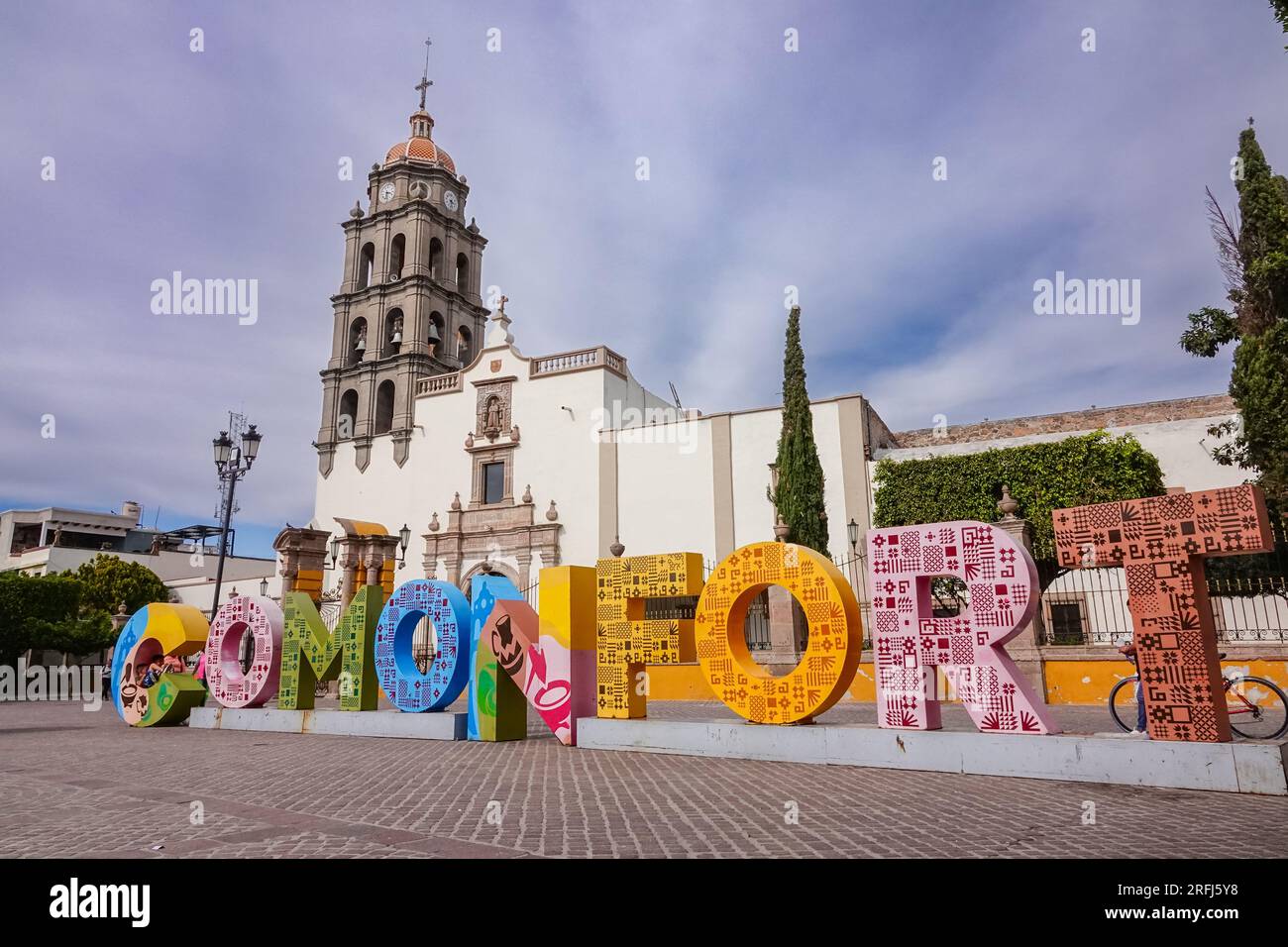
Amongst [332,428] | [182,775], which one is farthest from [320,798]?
[332,428]

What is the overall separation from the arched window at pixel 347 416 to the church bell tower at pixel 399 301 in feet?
0.15

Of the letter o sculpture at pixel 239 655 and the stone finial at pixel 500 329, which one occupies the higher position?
the stone finial at pixel 500 329

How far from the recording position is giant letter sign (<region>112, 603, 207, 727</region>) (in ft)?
45.4

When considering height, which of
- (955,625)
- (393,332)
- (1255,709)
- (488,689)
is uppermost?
(393,332)

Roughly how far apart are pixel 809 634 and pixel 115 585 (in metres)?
38.2

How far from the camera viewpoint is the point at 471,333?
3753 cm

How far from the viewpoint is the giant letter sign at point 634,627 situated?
396 inches

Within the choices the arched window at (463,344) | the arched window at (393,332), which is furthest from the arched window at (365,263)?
the arched window at (463,344)

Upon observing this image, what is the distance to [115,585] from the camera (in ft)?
117

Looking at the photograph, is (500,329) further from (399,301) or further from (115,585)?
(115,585)

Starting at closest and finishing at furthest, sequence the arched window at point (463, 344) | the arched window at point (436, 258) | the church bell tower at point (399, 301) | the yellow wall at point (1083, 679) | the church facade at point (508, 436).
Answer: the yellow wall at point (1083, 679) < the church facade at point (508, 436) < the church bell tower at point (399, 301) < the arched window at point (463, 344) < the arched window at point (436, 258)

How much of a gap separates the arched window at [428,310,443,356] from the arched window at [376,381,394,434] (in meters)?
2.72

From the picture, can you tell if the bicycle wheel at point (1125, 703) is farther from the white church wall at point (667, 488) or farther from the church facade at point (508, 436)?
the white church wall at point (667, 488)

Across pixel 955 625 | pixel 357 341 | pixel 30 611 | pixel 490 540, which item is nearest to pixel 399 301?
pixel 357 341
